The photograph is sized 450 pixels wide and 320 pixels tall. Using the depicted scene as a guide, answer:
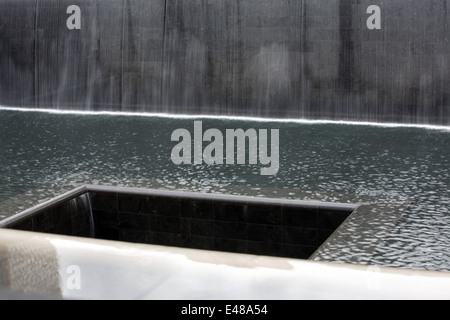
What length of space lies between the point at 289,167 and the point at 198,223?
3.76 feet

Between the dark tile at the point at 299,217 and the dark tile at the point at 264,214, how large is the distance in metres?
0.04

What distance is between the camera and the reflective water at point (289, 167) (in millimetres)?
4520

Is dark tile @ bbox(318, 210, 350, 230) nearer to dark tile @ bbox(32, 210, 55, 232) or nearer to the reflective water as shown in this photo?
the reflective water

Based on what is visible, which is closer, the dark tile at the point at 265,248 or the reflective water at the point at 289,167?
the reflective water at the point at 289,167

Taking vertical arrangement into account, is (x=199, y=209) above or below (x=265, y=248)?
above

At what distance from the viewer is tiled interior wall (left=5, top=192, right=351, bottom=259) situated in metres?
4.82

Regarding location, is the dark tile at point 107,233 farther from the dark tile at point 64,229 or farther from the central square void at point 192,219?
the dark tile at point 64,229

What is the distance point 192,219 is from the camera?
511cm

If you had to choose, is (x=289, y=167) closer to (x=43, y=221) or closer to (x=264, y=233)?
(x=264, y=233)

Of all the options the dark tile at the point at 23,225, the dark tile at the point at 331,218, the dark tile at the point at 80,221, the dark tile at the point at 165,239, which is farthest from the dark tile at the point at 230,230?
the dark tile at the point at 23,225

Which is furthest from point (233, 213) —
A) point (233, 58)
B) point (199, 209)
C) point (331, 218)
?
point (233, 58)

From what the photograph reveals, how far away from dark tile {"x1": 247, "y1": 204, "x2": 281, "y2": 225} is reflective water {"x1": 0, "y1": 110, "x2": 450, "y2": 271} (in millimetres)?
194
